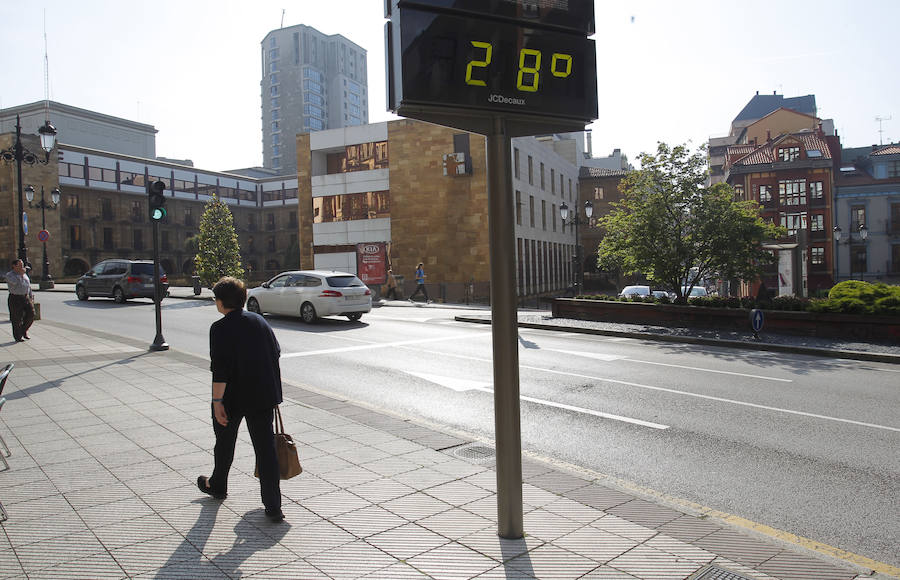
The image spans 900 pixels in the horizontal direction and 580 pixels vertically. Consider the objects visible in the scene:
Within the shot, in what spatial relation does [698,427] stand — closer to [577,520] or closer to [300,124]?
[577,520]

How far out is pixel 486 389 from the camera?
954cm

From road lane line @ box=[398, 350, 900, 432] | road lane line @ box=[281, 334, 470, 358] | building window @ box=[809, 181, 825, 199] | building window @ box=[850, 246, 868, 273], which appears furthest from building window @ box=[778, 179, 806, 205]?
road lane line @ box=[398, 350, 900, 432]

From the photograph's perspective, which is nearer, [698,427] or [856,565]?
[856,565]

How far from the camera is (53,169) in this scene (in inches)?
2569

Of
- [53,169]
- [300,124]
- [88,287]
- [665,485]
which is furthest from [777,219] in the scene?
[300,124]

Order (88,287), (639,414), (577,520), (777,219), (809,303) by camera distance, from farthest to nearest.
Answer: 1. (777,219)
2. (88,287)
3. (809,303)
4. (639,414)
5. (577,520)

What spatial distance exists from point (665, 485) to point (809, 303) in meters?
12.6

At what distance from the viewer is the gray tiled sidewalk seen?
11.7 ft

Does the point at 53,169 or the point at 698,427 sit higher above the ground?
the point at 53,169

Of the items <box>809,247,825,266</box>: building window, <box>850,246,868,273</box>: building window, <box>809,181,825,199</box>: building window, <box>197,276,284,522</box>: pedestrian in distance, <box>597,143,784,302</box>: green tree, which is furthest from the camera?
<box>850,246,868,273</box>: building window

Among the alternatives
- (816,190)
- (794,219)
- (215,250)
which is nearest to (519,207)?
(215,250)

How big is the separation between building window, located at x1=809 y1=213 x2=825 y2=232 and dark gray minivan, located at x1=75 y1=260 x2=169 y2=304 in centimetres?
5136

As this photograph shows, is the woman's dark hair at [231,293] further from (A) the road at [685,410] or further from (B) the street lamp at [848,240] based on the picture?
(B) the street lamp at [848,240]

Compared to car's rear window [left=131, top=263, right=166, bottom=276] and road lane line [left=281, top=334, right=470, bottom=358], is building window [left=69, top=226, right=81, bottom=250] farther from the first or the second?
road lane line [left=281, top=334, right=470, bottom=358]
